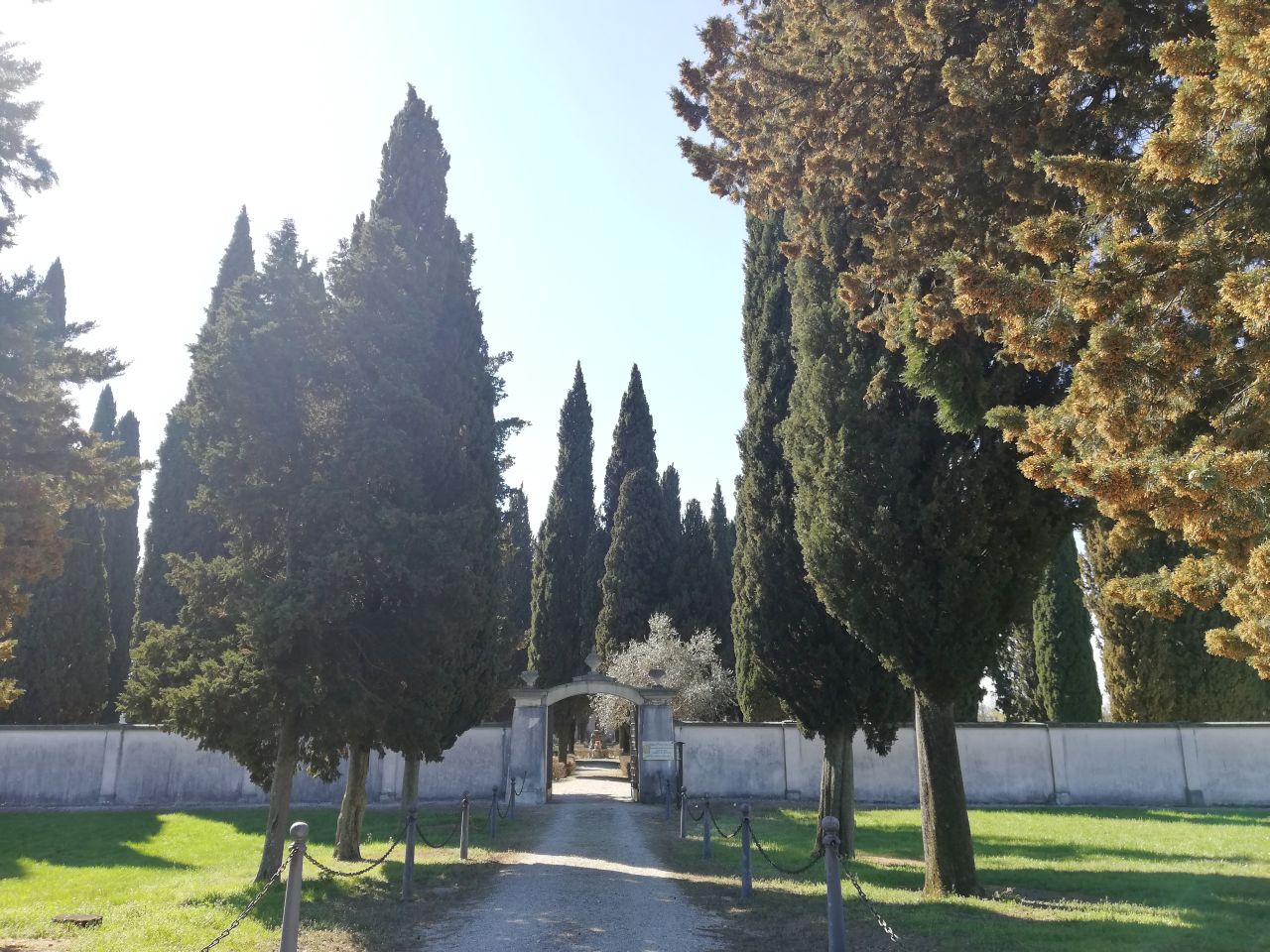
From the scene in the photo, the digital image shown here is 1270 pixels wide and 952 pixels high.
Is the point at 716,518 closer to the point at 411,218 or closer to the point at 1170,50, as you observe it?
the point at 411,218

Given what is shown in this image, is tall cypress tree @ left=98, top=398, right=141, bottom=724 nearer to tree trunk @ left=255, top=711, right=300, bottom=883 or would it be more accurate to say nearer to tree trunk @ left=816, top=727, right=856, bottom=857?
tree trunk @ left=255, top=711, right=300, bottom=883

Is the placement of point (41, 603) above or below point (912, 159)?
below

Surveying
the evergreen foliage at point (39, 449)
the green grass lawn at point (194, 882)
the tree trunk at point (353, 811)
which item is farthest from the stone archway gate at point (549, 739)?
the evergreen foliage at point (39, 449)

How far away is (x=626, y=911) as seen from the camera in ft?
30.5

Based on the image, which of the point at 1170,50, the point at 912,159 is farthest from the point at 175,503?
the point at 1170,50

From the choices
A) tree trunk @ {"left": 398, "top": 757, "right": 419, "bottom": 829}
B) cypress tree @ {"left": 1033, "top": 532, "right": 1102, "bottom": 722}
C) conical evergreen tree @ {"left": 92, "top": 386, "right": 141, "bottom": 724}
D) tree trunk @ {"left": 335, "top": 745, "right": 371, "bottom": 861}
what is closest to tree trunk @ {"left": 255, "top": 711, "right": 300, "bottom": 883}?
tree trunk @ {"left": 335, "top": 745, "right": 371, "bottom": 861}

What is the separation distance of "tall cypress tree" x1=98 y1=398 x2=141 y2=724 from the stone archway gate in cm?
1758

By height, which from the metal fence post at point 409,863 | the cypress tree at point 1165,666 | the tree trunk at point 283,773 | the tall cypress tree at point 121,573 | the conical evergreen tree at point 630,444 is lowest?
the metal fence post at point 409,863

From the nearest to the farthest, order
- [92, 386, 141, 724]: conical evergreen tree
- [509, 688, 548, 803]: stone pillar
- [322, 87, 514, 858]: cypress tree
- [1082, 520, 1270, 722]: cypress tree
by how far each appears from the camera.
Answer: [322, 87, 514, 858]: cypress tree
[509, 688, 548, 803]: stone pillar
[1082, 520, 1270, 722]: cypress tree
[92, 386, 141, 724]: conical evergreen tree

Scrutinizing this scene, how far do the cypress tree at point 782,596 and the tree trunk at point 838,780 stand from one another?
16 mm

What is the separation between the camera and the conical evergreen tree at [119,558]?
31.1 metres

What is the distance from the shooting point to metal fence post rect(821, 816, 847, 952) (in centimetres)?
620

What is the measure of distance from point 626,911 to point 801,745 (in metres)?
14.3

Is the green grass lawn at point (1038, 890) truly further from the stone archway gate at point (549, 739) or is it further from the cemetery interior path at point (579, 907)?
the stone archway gate at point (549, 739)
